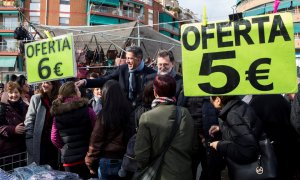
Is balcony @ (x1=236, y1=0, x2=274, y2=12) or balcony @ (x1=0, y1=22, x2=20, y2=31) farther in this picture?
balcony @ (x1=0, y1=22, x2=20, y2=31)

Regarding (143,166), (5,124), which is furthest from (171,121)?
(5,124)

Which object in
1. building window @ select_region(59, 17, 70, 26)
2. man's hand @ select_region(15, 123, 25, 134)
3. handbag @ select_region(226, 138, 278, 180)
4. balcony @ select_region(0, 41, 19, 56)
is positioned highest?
building window @ select_region(59, 17, 70, 26)

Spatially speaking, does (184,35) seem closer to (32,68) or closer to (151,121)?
(151,121)

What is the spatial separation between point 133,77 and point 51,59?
0.95 metres

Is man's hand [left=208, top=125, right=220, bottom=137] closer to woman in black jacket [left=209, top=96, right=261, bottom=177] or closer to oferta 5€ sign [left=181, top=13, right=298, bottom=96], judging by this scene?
woman in black jacket [left=209, top=96, right=261, bottom=177]

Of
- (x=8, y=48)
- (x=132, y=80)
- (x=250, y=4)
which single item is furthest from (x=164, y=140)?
(x=250, y=4)

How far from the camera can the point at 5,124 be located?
3873 millimetres

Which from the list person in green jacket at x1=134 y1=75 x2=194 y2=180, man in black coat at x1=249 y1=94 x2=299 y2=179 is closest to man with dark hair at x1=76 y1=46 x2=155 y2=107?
person in green jacket at x1=134 y1=75 x2=194 y2=180

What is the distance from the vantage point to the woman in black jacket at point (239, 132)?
2500mm

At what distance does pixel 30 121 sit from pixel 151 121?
6.23 ft

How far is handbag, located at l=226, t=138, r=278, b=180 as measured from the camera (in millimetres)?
2508

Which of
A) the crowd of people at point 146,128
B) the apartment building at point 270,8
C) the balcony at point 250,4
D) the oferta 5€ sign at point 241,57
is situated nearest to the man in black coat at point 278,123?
the crowd of people at point 146,128

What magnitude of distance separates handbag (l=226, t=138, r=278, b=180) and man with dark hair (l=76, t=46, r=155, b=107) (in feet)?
5.04

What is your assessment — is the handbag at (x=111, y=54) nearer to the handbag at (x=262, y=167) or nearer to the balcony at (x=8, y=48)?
the handbag at (x=262, y=167)
